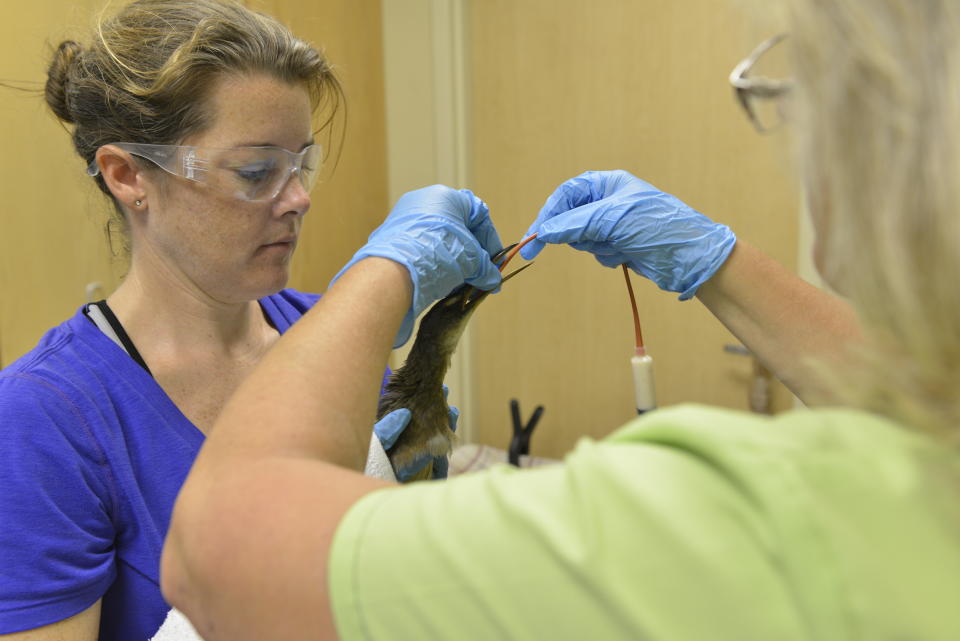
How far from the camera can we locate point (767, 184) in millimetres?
2221

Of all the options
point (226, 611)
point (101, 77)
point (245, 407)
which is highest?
point (101, 77)

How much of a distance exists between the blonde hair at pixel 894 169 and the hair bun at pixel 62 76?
1116mm

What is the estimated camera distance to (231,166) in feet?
Result: 3.78

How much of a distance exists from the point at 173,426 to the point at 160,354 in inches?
5.7

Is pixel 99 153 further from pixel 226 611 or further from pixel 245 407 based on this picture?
pixel 226 611

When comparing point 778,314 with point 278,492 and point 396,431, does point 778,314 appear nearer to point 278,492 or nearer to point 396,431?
point 396,431

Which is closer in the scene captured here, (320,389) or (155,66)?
(320,389)

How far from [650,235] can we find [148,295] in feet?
2.78

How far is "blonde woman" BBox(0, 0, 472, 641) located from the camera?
976 millimetres

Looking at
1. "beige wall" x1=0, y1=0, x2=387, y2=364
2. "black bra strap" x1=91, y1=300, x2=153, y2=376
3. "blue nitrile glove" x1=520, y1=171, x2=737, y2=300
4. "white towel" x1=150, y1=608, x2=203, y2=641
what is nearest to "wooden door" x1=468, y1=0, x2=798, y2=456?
"beige wall" x1=0, y1=0, x2=387, y2=364

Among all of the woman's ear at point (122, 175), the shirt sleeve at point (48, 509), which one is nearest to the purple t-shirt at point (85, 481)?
the shirt sleeve at point (48, 509)

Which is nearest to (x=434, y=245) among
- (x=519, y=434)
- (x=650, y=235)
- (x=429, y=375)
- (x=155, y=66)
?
(x=429, y=375)

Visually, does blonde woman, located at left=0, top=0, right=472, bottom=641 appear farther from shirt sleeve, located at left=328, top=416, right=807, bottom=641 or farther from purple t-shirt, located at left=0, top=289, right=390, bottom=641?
shirt sleeve, located at left=328, top=416, right=807, bottom=641

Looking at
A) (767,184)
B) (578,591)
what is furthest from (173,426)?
(767,184)
